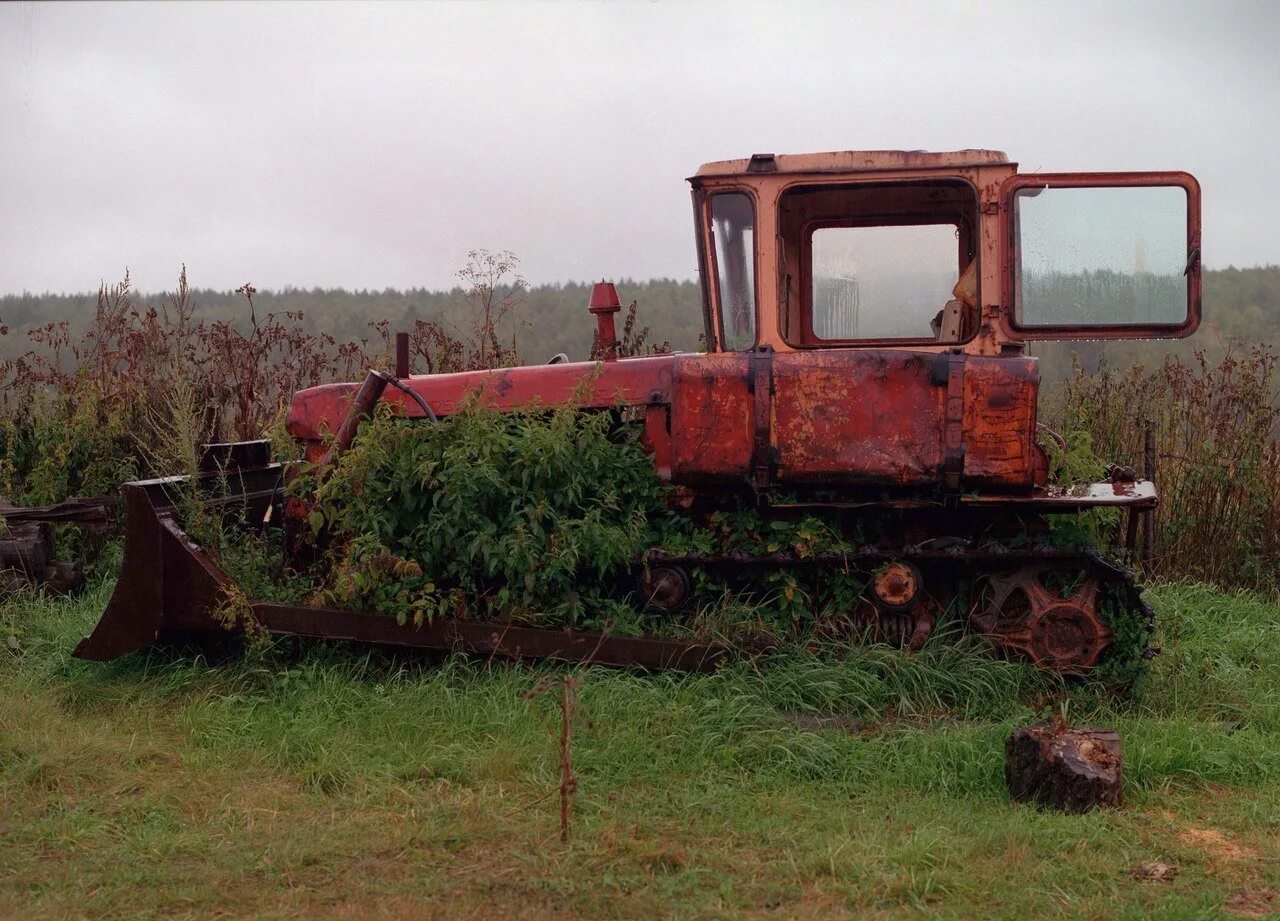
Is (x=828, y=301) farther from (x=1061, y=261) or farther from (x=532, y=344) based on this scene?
(x=532, y=344)

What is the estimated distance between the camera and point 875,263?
19.6 feet

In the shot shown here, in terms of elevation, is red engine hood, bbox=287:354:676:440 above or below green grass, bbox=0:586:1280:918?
above

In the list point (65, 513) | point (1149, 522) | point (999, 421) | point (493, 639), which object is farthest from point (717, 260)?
point (1149, 522)

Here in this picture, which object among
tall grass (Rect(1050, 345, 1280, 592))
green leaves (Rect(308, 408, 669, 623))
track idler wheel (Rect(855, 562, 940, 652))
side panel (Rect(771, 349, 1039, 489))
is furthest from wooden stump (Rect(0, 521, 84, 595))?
tall grass (Rect(1050, 345, 1280, 592))

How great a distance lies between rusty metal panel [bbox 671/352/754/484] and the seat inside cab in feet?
2.04

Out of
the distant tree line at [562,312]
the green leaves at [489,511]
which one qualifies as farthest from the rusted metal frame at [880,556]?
the distant tree line at [562,312]

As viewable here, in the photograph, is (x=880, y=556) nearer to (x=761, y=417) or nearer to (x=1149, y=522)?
(x=761, y=417)

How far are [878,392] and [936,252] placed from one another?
3.56ft

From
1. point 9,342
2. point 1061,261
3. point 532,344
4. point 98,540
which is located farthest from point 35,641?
point 9,342

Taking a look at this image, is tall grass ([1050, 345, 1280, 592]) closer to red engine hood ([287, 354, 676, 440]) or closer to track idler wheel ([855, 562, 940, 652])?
→ track idler wheel ([855, 562, 940, 652])

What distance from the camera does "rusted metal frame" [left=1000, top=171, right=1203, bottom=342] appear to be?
5.23 m

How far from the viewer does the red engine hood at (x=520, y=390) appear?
5.79 metres

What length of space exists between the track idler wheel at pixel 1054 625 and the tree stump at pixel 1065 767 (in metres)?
0.91

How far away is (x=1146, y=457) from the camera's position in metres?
8.25
